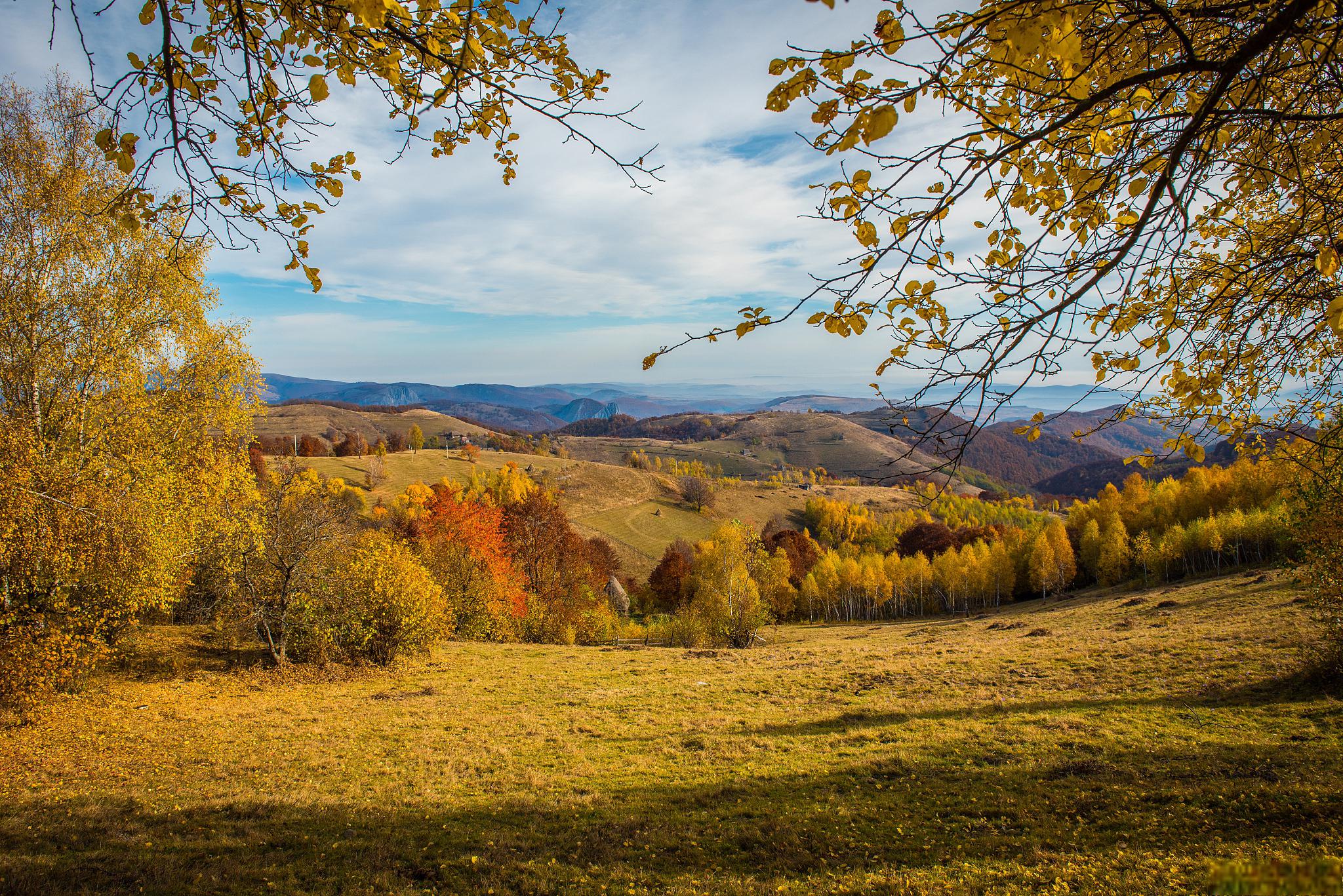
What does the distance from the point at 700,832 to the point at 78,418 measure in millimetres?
18400

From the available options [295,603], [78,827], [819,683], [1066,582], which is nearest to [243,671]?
[295,603]

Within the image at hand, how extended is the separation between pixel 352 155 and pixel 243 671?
20435 millimetres

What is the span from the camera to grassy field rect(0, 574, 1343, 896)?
22.9 ft

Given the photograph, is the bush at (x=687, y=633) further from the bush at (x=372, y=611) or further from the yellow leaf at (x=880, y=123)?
the yellow leaf at (x=880, y=123)

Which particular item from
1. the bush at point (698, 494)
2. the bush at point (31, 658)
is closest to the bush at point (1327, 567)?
the bush at point (31, 658)

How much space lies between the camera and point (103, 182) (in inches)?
595

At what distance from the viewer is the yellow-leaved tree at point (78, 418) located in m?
12.5

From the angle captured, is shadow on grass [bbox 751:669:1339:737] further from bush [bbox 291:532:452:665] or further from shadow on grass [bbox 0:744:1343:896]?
bush [bbox 291:532:452:665]

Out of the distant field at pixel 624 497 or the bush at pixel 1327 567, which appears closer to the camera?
the bush at pixel 1327 567

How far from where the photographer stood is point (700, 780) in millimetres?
10836

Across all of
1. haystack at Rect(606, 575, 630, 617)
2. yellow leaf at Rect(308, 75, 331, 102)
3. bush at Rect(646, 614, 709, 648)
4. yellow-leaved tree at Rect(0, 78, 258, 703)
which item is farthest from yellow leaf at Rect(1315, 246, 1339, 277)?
haystack at Rect(606, 575, 630, 617)

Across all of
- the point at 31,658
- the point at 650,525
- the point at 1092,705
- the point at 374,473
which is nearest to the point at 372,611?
the point at 31,658

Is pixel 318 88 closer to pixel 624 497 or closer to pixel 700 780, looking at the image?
pixel 700 780

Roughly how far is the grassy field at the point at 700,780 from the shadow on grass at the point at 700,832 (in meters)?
0.05
